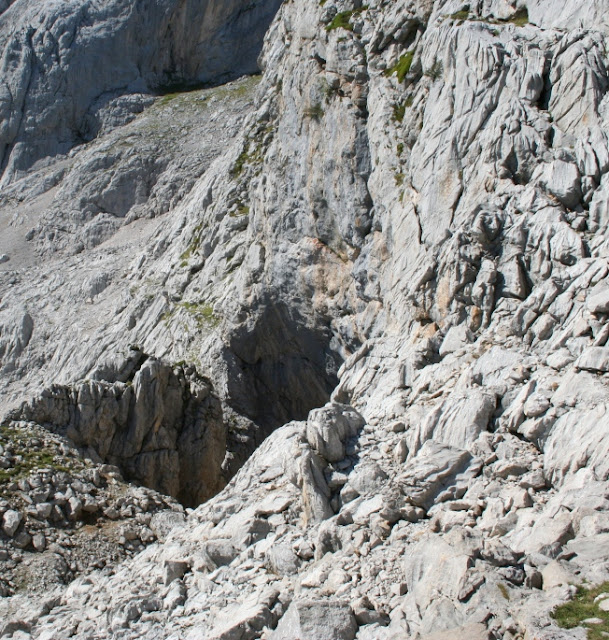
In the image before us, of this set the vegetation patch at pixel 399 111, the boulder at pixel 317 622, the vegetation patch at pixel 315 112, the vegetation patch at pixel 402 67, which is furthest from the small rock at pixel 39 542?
the vegetation patch at pixel 315 112

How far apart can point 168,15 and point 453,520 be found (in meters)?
87.8

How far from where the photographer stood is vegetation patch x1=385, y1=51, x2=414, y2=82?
29.5m

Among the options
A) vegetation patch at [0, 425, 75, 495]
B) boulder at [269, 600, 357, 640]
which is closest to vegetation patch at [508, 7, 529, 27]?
boulder at [269, 600, 357, 640]

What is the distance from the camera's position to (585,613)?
8.66 meters

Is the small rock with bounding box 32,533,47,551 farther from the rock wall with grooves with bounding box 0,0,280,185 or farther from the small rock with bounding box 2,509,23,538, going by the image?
the rock wall with grooves with bounding box 0,0,280,185

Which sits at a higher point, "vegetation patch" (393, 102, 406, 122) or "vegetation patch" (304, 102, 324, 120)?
"vegetation patch" (304, 102, 324, 120)

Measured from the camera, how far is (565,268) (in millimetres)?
17812

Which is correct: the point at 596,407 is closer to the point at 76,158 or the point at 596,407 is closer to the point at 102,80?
the point at 76,158

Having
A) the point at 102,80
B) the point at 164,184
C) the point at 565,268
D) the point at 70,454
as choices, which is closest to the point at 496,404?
the point at 565,268

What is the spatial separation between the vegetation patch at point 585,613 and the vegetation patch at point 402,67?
82.0 feet

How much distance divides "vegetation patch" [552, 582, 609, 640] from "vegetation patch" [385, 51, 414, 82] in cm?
2499

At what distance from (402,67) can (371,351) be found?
14027 millimetres

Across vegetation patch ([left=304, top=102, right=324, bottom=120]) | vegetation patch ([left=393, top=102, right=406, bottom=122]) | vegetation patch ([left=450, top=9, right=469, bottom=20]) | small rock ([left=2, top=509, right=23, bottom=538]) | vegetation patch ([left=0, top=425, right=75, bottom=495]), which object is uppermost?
vegetation patch ([left=450, top=9, right=469, bottom=20])

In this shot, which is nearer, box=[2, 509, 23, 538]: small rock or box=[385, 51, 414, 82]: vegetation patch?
box=[2, 509, 23, 538]: small rock
